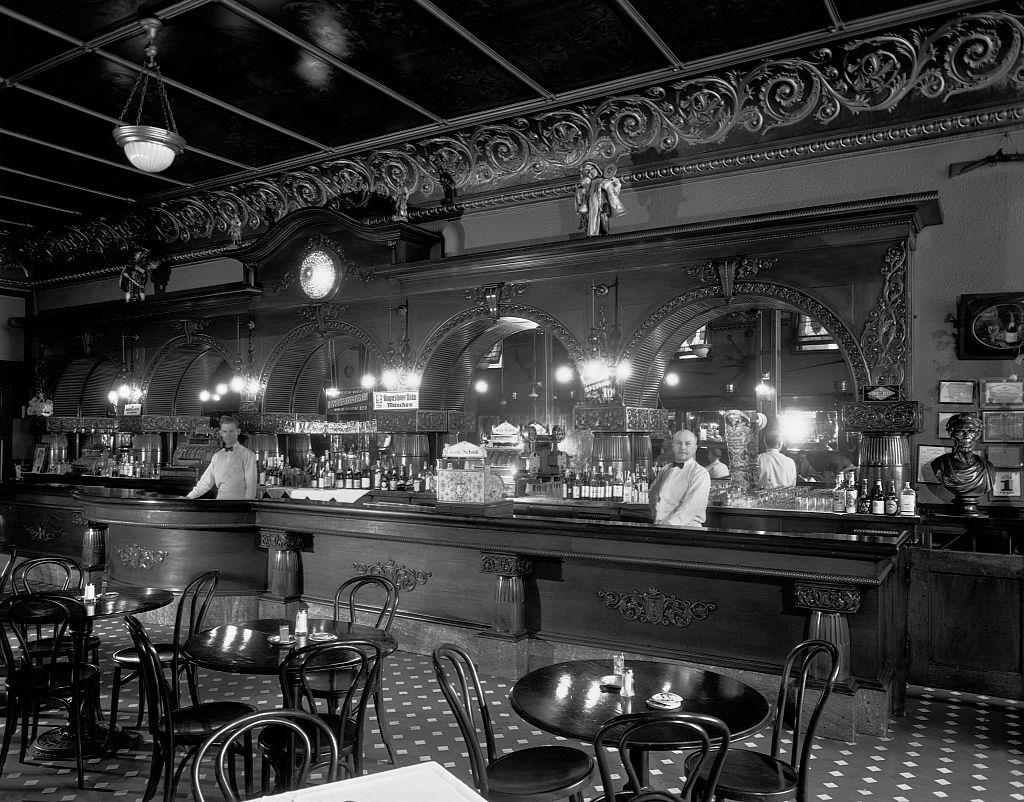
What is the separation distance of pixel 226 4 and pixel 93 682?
4.97 m

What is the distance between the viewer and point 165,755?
383 cm

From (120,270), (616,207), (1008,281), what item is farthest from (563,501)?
(120,270)

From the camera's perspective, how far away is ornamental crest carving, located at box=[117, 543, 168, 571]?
809 centimetres

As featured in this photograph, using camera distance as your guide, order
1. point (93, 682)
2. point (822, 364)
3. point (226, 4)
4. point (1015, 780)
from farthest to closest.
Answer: point (822, 364)
point (226, 4)
point (93, 682)
point (1015, 780)

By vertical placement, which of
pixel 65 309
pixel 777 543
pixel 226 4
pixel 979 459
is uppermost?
pixel 226 4

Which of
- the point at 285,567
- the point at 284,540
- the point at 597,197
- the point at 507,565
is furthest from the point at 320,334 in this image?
the point at 507,565

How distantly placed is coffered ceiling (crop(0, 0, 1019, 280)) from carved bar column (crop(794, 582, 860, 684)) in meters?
4.34

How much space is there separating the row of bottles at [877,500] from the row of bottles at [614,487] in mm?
1922

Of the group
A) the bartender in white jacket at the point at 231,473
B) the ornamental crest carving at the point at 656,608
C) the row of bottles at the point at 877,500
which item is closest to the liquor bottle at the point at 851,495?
the row of bottles at the point at 877,500

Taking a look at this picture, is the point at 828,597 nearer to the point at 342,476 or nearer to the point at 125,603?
the point at 125,603

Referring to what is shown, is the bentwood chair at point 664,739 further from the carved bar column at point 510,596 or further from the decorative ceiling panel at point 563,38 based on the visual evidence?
the decorative ceiling panel at point 563,38

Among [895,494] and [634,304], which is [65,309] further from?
[895,494]

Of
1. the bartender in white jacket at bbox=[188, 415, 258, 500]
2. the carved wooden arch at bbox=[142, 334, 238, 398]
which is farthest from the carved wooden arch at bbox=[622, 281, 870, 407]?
the carved wooden arch at bbox=[142, 334, 238, 398]

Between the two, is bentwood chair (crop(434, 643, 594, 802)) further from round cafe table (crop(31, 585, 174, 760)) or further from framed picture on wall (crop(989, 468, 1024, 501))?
framed picture on wall (crop(989, 468, 1024, 501))
